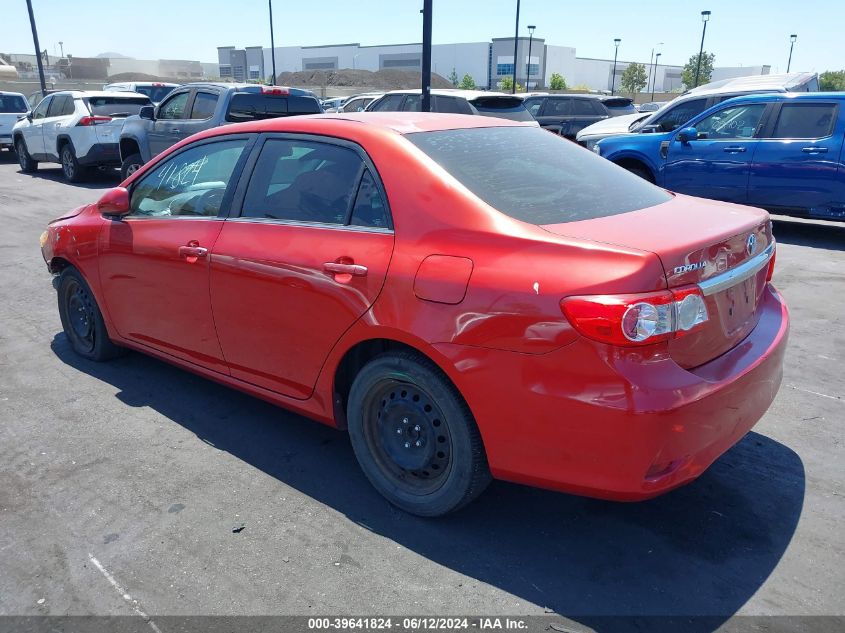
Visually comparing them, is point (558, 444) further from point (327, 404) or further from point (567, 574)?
point (327, 404)

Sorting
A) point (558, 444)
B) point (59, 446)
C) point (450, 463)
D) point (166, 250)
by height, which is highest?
point (166, 250)

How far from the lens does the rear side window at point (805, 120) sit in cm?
872

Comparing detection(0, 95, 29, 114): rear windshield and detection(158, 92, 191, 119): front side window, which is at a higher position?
detection(158, 92, 191, 119): front side window

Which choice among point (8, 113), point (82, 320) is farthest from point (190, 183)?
point (8, 113)

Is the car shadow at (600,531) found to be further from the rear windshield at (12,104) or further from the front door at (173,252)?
the rear windshield at (12,104)

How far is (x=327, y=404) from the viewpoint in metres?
3.41

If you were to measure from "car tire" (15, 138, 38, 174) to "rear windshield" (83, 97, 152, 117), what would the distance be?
10.0 ft

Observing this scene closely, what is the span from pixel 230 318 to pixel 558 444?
190 cm

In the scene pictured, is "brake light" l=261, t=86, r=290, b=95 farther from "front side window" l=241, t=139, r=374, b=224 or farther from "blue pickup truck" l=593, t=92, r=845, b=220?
"front side window" l=241, t=139, r=374, b=224

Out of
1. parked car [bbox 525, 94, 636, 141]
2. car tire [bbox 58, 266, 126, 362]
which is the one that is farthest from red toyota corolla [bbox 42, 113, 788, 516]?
parked car [bbox 525, 94, 636, 141]

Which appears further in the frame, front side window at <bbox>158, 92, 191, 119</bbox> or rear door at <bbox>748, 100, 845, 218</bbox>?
front side window at <bbox>158, 92, 191, 119</bbox>

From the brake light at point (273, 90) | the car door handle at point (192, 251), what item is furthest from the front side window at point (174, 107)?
the car door handle at point (192, 251)

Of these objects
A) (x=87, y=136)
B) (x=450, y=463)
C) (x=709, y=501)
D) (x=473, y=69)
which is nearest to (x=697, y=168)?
(x=709, y=501)

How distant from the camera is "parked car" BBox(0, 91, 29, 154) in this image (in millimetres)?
18875
